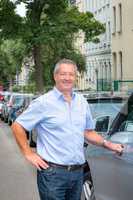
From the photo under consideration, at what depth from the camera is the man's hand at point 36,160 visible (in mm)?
5574

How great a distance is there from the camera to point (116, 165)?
20.4 ft

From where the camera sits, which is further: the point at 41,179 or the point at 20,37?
the point at 20,37

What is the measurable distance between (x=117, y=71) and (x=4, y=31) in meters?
11.2

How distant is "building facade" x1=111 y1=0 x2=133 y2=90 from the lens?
50.3m

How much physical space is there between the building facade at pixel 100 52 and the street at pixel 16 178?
37.1 m

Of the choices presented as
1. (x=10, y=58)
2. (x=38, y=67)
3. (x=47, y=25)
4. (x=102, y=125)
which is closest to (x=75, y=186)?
(x=102, y=125)

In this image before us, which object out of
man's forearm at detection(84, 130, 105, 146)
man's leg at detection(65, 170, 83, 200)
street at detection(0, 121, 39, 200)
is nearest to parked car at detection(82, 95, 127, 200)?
street at detection(0, 121, 39, 200)

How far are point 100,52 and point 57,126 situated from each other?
56217 mm

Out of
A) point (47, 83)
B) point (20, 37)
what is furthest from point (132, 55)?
point (47, 83)

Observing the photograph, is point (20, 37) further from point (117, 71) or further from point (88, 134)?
point (88, 134)

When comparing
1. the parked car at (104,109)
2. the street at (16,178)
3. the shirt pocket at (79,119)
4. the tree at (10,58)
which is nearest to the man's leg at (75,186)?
the shirt pocket at (79,119)

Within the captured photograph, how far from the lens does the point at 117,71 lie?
54.3 m

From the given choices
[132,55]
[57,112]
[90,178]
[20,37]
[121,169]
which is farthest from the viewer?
[132,55]

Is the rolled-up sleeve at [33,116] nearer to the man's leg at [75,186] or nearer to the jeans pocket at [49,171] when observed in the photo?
the jeans pocket at [49,171]
